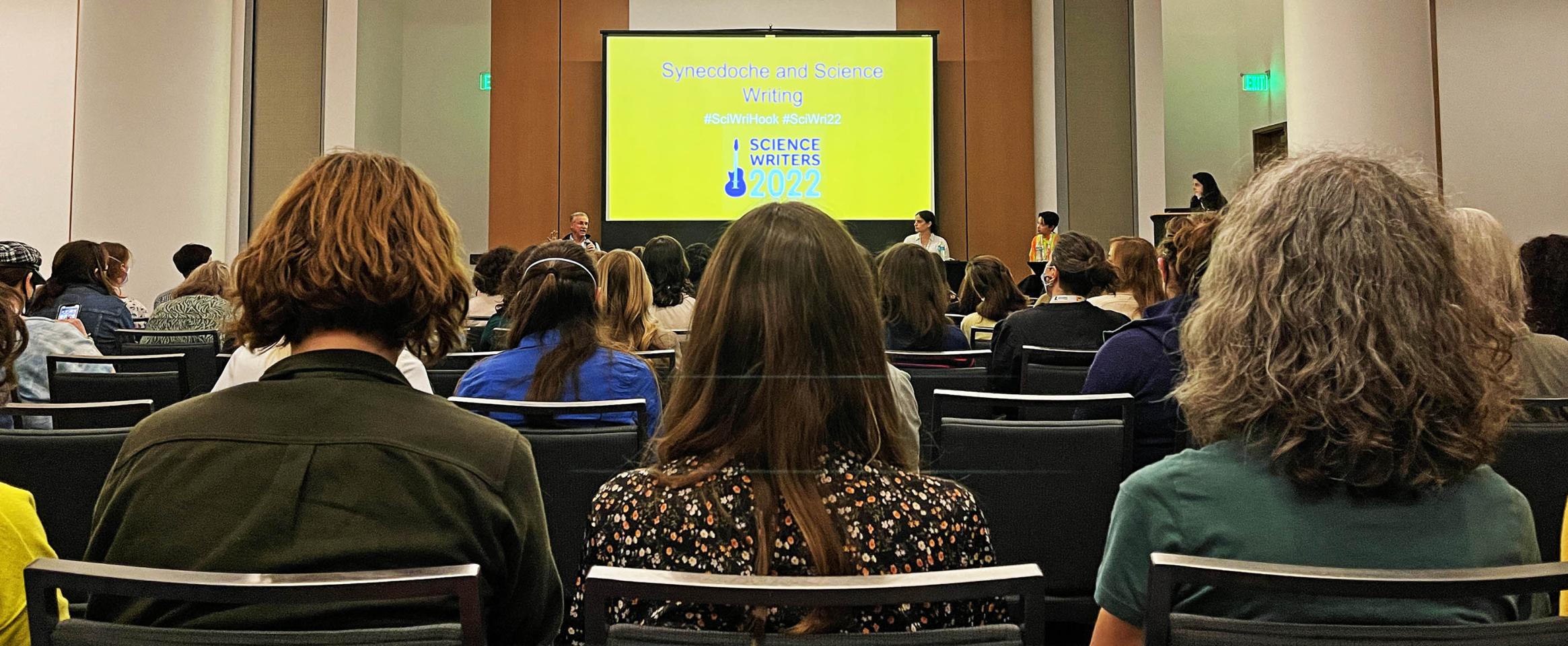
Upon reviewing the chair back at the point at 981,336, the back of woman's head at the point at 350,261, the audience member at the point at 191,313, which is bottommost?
the chair back at the point at 981,336

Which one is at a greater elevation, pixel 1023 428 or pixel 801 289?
pixel 801 289

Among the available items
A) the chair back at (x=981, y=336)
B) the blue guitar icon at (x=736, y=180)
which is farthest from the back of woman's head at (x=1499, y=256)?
the blue guitar icon at (x=736, y=180)

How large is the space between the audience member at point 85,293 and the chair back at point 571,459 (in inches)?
105

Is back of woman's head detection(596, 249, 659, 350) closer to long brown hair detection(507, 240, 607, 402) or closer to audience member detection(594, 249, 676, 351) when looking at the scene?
audience member detection(594, 249, 676, 351)

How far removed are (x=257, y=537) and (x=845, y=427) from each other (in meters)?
0.58

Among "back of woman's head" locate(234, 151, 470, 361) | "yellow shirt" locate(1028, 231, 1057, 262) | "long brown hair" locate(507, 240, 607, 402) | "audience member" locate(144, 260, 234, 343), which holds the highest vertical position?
"back of woman's head" locate(234, 151, 470, 361)

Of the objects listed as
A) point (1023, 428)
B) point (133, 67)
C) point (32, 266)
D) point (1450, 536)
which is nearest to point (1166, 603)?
point (1450, 536)

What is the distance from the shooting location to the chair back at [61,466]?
6.49ft

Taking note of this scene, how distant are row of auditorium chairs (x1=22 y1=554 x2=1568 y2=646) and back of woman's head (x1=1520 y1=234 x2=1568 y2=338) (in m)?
1.96

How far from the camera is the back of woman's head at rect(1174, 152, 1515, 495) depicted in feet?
3.41

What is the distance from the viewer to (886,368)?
49.4 inches

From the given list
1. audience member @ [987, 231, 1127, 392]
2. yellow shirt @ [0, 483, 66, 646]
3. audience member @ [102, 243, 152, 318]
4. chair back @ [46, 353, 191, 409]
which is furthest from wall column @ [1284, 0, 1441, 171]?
yellow shirt @ [0, 483, 66, 646]

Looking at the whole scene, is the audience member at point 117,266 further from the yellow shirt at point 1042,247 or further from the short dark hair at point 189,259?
the yellow shirt at point 1042,247

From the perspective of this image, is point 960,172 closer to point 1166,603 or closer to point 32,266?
point 32,266
